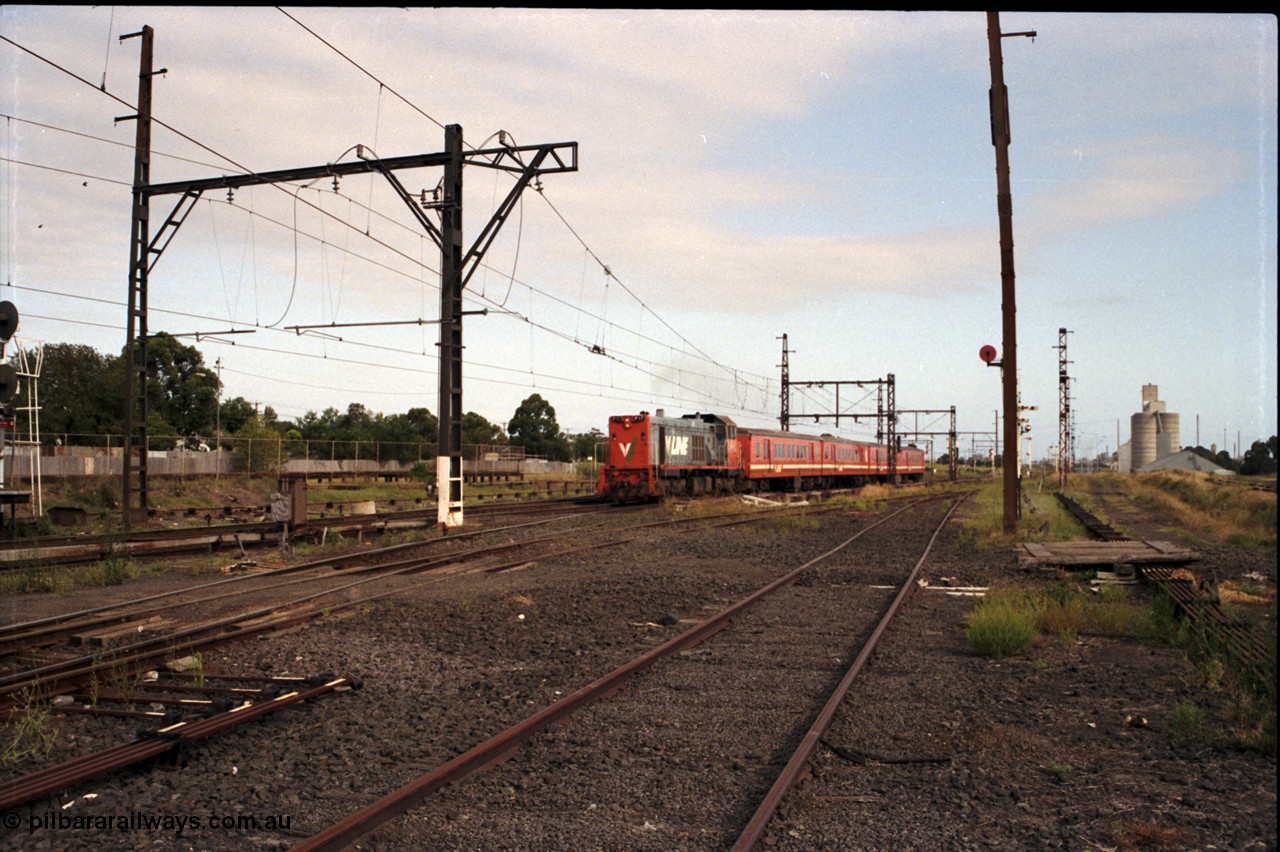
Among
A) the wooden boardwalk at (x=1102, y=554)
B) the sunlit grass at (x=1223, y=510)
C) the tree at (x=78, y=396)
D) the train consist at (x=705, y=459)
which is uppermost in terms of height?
the tree at (x=78, y=396)

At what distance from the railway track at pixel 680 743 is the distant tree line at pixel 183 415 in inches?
1107

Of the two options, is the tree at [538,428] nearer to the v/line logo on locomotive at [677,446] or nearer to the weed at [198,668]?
the v/line logo on locomotive at [677,446]

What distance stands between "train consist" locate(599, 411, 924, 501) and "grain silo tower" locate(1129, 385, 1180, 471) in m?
15.0

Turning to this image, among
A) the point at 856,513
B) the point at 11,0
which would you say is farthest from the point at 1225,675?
the point at 856,513

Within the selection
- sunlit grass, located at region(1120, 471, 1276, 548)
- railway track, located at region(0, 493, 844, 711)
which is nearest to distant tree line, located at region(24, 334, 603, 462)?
railway track, located at region(0, 493, 844, 711)

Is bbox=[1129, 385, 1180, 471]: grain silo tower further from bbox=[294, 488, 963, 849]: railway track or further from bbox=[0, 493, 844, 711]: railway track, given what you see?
bbox=[294, 488, 963, 849]: railway track

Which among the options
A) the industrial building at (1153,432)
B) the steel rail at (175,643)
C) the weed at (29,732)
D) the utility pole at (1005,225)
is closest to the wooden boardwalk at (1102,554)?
the utility pole at (1005,225)

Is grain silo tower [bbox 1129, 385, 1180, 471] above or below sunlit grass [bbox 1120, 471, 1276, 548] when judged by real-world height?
above

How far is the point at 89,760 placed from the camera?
16.3 feet

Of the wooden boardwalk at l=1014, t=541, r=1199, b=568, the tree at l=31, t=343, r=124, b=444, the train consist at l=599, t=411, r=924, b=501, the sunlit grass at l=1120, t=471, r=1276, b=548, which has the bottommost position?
the sunlit grass at l=1120, t=471, r=1276, b=548

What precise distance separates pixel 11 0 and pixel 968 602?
37.3 ft

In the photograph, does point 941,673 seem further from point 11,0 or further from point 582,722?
point 11,0

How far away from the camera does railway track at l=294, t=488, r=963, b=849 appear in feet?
14.7

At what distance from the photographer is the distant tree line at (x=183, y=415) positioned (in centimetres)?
5150
